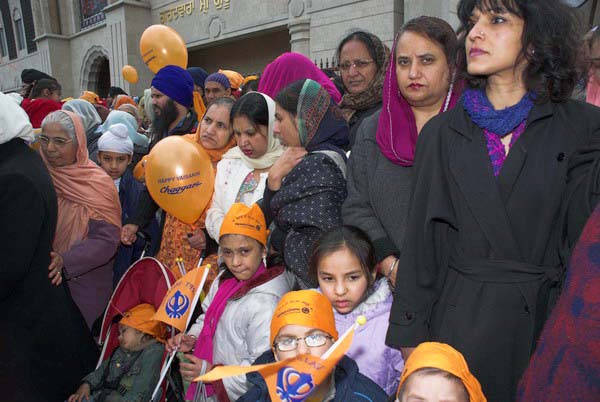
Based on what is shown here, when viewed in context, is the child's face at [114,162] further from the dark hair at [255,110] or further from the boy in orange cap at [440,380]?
the boy in orange cap at [440,380]

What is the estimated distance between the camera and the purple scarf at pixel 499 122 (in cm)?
132

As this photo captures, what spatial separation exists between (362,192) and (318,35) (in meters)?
10.1

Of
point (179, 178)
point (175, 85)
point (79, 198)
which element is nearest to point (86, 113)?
point (175, 85)

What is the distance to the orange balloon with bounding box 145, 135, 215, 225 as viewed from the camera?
2.65 meters

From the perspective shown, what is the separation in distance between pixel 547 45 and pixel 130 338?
8.40ft

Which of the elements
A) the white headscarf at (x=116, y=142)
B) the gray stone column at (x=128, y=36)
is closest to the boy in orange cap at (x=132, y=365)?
the white headscarf at (x=116, y=142)

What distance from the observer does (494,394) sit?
130 cm

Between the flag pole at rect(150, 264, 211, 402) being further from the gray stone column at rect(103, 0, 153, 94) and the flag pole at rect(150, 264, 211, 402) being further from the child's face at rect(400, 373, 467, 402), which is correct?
the gray stone column at rect(103, 0, 153, 94)

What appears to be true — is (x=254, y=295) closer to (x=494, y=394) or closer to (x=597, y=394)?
(x=494, y=394)

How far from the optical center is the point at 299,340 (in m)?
1.45

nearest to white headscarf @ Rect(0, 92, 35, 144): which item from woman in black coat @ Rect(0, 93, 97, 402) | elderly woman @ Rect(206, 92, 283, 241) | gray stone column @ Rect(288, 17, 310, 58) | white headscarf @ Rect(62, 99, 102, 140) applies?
woman in black coat @ Rect(0, 93, 97, 402)

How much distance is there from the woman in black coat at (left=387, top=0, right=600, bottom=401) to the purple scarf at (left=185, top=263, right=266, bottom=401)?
106 centimetres

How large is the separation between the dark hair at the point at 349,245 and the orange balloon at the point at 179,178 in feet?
3.70

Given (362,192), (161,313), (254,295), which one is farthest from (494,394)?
(161,313)
